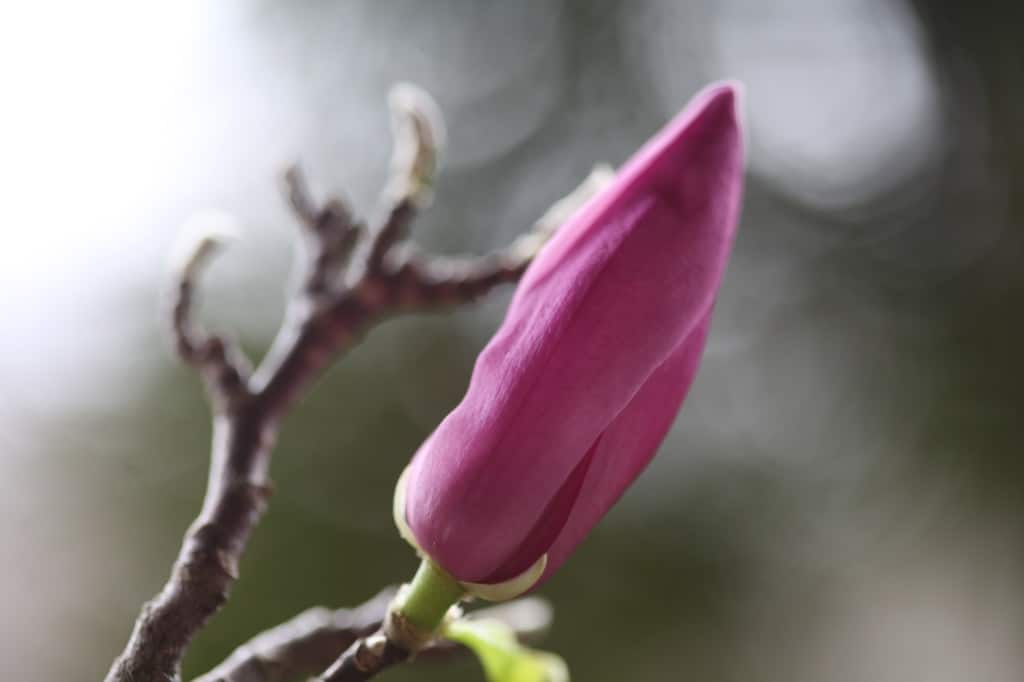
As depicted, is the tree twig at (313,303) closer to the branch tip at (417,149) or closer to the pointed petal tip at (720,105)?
the branch tip at (417,149)

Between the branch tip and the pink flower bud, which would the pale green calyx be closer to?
the pink flower bud

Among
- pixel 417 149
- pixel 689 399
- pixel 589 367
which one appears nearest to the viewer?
pixel 589 367

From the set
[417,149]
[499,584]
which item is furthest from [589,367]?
[417,149]

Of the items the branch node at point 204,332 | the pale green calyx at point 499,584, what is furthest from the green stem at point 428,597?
the branch node at point 204,332

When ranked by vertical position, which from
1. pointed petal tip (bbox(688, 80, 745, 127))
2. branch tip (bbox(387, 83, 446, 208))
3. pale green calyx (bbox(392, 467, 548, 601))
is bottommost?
pale green calyx (bbox(392, 467, 548, 601))

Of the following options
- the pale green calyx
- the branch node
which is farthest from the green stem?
the branch node

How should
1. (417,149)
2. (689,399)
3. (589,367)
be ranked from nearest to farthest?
(589,367) → (417,149) → (689,399)

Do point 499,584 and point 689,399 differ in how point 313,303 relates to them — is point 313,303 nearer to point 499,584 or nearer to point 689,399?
point 499,584
